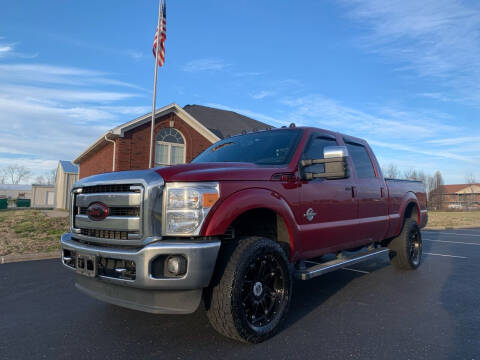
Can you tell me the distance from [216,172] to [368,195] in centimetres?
266

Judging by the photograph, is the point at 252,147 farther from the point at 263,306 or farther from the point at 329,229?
the point at 263,306

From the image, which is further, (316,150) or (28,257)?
(28,257)

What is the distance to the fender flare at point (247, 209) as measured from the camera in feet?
8.59

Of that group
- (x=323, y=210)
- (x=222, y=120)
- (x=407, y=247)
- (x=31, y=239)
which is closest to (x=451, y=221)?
(x=222, y=120)

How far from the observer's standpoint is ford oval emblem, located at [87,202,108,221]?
285 centimetres

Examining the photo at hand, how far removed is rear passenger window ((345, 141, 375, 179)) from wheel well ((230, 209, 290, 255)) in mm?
1741

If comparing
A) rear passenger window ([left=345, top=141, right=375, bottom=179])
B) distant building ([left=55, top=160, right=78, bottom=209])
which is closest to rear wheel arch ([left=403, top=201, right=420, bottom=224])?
rear passenger window ([left=345, top=141, right=375, bottom=179])

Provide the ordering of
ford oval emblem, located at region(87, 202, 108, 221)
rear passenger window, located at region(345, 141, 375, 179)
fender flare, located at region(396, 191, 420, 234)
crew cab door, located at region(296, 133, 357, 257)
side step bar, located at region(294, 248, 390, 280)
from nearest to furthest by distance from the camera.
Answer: ford oval emblem, located at region(87, 202, 108, 221) → side step bar, located at region(294, 248, 390, 280) → crew cab door, located at region(296, 133, 357, 257) → rear passenger window, located at region(345, 141, 375, 179) → fender flare, located at region(396, 191, 420, 234)

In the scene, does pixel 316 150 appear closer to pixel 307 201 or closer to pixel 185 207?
pixel 307 201

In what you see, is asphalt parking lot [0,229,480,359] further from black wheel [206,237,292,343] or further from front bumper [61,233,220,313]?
front bumper [61,233,220,313]

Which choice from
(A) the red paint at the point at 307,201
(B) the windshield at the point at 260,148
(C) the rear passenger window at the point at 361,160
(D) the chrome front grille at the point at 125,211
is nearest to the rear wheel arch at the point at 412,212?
(A) the red paint at the point at 307,201

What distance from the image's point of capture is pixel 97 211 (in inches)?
114

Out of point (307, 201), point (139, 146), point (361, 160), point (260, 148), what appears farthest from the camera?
point (139, 146)

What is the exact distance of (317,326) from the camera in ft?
10.6
